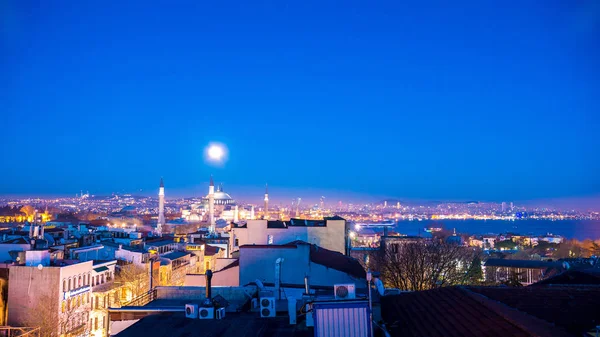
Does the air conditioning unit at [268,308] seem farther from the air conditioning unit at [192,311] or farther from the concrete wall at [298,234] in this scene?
the concrete wall at [298,234]

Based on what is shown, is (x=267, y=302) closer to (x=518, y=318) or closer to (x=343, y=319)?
(x=343, y=319)

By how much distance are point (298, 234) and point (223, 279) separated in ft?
22.2

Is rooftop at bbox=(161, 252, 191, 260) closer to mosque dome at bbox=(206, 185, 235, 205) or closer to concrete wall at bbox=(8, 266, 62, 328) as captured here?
concrete wall at bbox=(8, 266, 62, 328)

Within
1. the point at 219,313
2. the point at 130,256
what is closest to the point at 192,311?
the point at 219,313

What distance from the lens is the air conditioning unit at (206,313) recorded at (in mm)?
9117

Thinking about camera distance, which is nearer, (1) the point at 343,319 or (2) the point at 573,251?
(1) the point at 343,319

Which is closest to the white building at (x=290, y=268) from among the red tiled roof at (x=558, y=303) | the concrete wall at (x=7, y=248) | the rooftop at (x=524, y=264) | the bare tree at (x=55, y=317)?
the bare tree at (x=55, y=317)

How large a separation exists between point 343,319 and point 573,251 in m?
64.3

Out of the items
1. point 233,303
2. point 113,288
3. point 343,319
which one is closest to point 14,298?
point 113,288

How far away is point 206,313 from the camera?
359 inches

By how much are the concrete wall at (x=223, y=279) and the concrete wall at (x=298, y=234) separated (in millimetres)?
6002

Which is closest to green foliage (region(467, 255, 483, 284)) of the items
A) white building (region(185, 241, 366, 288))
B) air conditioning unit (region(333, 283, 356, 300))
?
white building (region(185, 241, 366, 288))

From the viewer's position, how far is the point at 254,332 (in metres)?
8.07

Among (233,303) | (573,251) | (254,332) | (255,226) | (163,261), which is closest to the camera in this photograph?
(254,332)
